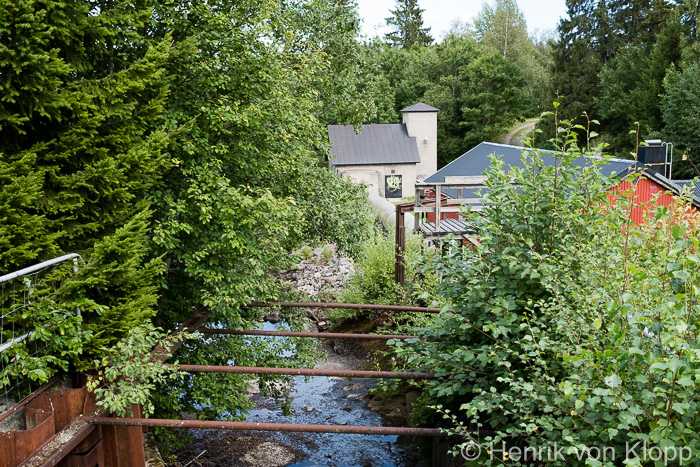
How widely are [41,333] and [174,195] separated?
11.3 ft

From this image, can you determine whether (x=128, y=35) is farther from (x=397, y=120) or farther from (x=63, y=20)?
(x=397, y=120)

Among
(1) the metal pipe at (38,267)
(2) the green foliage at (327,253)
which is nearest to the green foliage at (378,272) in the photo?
(2) the green foliage at (327,253)

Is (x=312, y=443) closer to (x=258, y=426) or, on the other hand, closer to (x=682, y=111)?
(x=258, y=426)

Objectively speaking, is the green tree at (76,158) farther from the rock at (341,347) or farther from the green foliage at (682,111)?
the green foliage at (682,111)

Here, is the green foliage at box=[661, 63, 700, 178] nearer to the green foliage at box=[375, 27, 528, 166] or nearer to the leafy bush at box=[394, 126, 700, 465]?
the green foliage at box=[375, 27, 528, 166]

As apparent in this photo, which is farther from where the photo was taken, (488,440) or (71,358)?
(71,358)

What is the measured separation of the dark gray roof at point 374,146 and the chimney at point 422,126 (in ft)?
2.41

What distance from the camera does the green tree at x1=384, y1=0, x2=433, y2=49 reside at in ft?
203

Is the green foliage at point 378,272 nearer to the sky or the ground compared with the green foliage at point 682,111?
nearer to the ground

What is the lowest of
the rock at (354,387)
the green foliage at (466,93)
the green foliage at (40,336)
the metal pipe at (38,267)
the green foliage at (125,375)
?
the rock at (354,387)

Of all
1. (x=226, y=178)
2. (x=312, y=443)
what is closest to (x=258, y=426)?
(x=226, y=178)

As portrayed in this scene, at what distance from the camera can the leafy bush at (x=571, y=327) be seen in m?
2.74

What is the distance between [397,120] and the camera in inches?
1832

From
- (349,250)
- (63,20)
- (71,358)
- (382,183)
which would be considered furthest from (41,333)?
(382,183)
